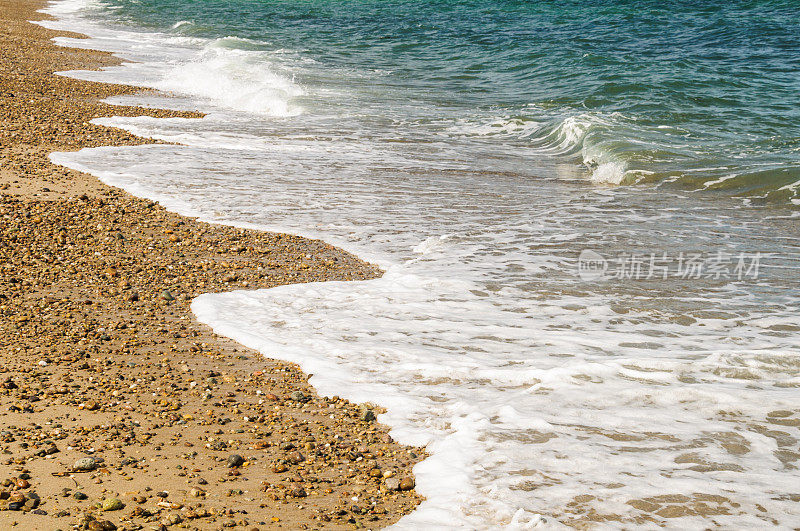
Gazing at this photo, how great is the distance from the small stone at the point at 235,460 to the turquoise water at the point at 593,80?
802 centimetres

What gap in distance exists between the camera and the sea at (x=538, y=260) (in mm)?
3629

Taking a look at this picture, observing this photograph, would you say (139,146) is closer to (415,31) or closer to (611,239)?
(611,239)

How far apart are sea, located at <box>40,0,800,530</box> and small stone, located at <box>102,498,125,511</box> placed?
4.10ft

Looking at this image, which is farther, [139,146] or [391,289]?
[139,146]

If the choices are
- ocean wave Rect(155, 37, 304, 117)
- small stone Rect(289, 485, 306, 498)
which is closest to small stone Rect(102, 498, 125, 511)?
small stone Rect(289, 485, 306, 498)

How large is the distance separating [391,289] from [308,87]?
525 inches

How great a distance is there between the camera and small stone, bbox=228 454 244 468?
3.61 m

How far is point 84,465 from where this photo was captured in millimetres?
3461

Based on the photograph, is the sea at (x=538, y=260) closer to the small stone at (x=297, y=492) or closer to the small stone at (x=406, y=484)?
the small stone at (x=406, y=484)

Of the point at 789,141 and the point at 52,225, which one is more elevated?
the point at 789,141

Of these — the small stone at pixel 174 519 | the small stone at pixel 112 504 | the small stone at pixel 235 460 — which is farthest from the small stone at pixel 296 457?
the small stone at pixel 112 504

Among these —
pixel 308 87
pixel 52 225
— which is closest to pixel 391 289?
pixel 52 225

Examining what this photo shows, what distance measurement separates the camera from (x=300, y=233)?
7.57 metres

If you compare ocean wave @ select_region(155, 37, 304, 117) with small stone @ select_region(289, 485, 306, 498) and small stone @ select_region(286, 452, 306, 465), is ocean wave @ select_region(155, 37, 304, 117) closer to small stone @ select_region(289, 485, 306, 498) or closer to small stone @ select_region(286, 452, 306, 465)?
small stone @ select_region(286, 452, 306, 465)
